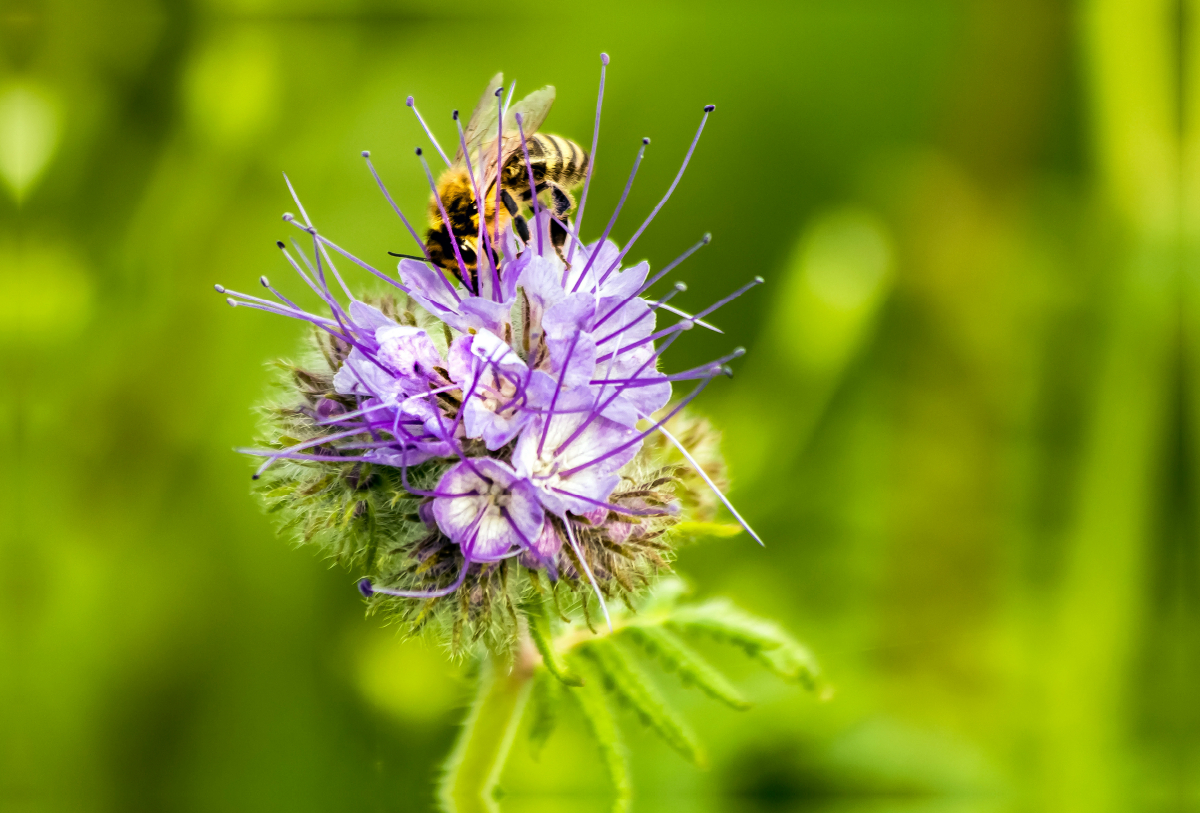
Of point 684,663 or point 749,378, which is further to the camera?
point 749,378

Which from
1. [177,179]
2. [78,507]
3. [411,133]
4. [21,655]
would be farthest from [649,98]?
[21,655]

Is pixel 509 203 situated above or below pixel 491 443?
above

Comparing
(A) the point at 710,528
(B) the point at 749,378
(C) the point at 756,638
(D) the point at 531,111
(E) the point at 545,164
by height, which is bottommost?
(C) the point at 756,638

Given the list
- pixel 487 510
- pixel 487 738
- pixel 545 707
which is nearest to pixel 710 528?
pixel 487 510

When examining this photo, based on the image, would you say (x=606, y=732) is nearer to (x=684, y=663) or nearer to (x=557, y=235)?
(x=684, y=663)

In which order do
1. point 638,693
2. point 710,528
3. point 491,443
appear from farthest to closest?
point 638,693, point 710,528, point 491,443

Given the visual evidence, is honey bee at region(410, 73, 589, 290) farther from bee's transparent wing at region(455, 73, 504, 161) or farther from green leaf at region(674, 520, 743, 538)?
green leaf at region(674, 520, 743, 538)

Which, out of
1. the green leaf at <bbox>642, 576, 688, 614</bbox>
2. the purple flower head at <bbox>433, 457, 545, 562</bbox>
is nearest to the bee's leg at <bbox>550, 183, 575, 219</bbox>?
the purple flower head at <bbox>433, 457, 545, 562</bbox>
